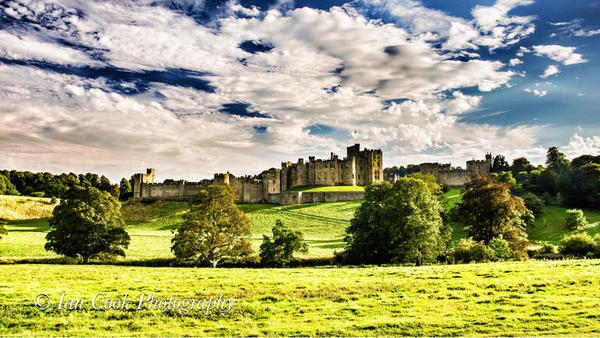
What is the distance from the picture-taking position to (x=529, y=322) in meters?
11.7

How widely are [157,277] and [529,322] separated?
59.6 feet

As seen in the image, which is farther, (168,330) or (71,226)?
(71,226)

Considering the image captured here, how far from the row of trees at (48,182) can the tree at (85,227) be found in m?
81.4

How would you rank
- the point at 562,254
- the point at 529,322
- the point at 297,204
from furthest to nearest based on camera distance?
the point at 297,204 → the point at 562,254 → the point at 529,322

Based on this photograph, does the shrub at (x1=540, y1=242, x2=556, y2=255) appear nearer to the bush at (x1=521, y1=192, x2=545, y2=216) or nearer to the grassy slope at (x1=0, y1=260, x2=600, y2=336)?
the grassy slope at (x1=0, y1=260, x2=600, y2=336)

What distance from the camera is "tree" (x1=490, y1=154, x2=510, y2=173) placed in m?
108

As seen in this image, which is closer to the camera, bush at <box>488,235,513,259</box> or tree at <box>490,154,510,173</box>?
bush at <box>488,235,513,259</box>

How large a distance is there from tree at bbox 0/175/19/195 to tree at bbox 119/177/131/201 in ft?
88.7

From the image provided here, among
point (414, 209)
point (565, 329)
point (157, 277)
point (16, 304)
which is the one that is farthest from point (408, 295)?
point (414, 209)

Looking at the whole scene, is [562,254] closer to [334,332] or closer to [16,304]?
[334,332]

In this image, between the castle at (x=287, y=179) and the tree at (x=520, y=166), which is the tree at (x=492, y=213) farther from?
the tree at (x=520, y=166)

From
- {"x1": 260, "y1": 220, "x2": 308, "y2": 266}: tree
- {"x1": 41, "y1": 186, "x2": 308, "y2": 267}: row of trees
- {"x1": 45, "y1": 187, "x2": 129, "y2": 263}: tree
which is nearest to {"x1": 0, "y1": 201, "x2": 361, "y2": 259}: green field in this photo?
{"x1": 45, "y1": 187, "x2": 129, "y2": 263}: tree

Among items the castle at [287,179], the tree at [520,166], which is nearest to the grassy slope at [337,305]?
the castle at [287,179]

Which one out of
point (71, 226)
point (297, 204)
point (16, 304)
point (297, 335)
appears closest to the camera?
point (297, 335)
